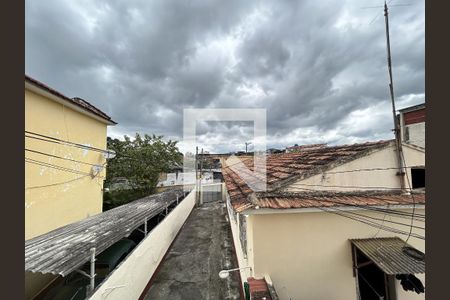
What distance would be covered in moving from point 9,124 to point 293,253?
204 inches

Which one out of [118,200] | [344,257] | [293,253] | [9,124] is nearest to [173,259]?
[293,253]

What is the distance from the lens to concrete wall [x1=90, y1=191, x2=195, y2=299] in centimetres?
420

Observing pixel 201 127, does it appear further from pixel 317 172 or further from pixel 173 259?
pixel 317 172

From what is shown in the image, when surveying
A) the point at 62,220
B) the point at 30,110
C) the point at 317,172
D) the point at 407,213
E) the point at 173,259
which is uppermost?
the point at 30,110

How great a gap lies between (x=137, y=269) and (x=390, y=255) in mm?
6240

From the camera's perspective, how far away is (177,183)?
73.6 ft

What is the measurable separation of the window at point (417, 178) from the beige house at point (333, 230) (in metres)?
0.62

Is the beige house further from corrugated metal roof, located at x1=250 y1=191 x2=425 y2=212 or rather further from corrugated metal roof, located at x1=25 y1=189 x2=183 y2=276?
corrugated metal roof, located at x1=25 y1=189 x2=183 y2=276

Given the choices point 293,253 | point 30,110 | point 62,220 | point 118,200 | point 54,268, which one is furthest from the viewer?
point 118,200

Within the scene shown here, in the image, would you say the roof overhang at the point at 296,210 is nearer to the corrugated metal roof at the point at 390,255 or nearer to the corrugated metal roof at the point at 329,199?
the corrugated metal roof at the point at 329,199

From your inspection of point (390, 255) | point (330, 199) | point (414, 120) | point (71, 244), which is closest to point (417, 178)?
point (390, 255)

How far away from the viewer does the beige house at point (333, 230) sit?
4.05 m

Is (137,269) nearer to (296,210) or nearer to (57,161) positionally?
(296,210)

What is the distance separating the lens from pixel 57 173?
296 inches
